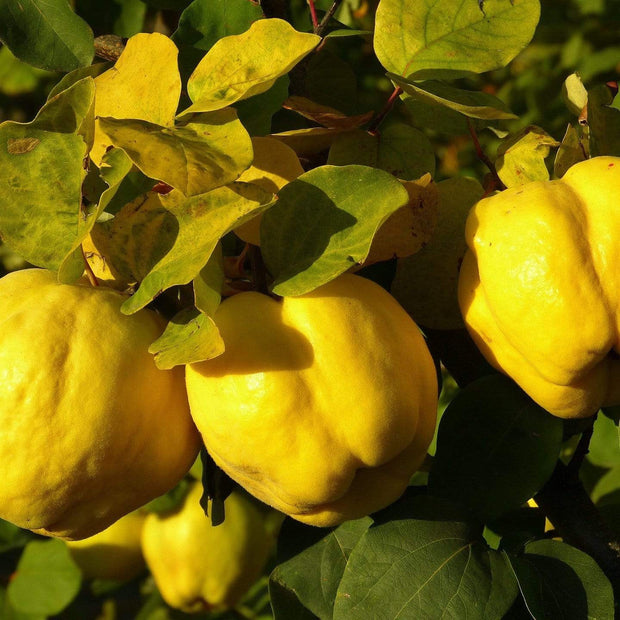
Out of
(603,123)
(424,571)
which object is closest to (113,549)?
(424,571)

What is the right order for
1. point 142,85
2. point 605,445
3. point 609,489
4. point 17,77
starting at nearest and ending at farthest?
point 142,85 → point 609,489 → point 605,445 → point 17,77

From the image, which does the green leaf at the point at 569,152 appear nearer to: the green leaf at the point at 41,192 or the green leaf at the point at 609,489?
the green leaf at the point at 41,192

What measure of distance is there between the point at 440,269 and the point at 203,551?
89cm

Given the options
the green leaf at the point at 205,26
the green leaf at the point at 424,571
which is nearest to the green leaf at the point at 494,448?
the green leaf at the point at 424,571

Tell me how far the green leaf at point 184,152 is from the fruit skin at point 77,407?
120 millimetres

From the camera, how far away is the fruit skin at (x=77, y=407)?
0.63 m

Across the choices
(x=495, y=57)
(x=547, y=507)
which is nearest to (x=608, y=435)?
(x=547, y=507)

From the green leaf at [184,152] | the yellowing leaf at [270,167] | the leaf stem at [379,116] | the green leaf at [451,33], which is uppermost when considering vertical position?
the green leaf at [184,152]

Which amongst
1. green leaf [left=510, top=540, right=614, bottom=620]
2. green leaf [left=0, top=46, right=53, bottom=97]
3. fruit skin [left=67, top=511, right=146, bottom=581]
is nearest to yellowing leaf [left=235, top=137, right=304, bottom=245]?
green leaf [left=510, top=540, right=614, bottom=620]

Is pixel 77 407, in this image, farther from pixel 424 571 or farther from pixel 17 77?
pixel 17 77

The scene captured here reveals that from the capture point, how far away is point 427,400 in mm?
689

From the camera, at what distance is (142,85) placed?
72cm

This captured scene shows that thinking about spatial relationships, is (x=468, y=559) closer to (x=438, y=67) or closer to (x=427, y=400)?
(x=427, y=400)

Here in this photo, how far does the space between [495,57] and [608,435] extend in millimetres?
822
